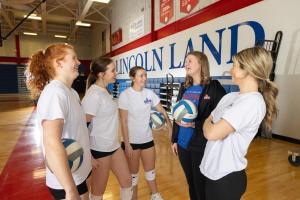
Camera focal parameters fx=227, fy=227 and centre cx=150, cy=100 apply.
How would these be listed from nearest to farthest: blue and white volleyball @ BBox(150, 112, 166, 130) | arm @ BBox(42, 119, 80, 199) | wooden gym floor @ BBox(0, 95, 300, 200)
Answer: arm @ BBox(42, 119, 80, 199) → blue and white volleyball @ BBox(150, 112, 166, 130) → wooden gym floor @ BBox(0, 95, 300, 200)

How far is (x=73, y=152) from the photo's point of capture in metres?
1.06

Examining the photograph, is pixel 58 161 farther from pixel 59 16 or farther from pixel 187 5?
pixel 59 16

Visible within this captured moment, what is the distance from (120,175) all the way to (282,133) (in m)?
3.74

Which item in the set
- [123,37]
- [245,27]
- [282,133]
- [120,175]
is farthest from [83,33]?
[120,175]

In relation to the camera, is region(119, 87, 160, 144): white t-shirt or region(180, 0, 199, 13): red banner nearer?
region(119, 87, 160, 144): white t-shirt

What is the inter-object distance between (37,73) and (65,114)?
302 mm

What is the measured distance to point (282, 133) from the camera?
4309mm

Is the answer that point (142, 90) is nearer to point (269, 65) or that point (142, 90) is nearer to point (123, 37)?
point (269, 65)

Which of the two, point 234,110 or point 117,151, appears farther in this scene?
point 117,151

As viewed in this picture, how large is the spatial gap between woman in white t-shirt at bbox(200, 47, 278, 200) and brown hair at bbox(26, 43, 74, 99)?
0.84 meters

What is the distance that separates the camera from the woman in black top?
1.61m

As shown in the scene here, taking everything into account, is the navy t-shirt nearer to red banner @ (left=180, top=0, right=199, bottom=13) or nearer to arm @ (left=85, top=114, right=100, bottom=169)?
arm @ (left=85, top=114, right=100, bottom=169)

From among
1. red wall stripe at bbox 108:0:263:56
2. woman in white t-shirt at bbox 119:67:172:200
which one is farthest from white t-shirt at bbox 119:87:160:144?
red wall stripe at bbox 108:0:263:56

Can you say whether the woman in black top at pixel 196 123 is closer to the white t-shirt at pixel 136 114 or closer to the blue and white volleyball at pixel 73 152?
the white t-shirt at pixel 136 114
